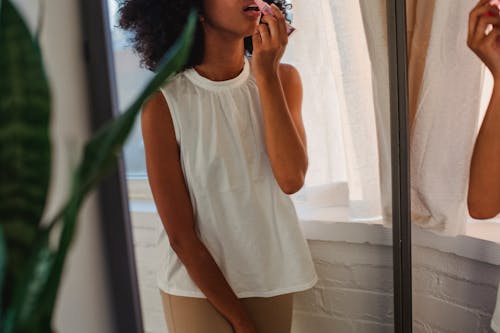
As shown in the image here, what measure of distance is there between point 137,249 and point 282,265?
0.21m

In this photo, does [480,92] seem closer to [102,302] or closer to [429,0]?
[429,0]

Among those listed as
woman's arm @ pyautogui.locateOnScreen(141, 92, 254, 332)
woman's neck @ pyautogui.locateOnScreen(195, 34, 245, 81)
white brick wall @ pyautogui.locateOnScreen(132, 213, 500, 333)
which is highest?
woman's neck @ pyautogui.locateOnScreen(195, 34, 245, 81)

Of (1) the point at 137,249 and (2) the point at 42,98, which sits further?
(1) the point at 137,249

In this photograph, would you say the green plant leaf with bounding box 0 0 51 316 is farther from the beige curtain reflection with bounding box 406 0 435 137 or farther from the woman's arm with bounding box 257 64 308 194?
the beige curtain reflection with bounding box 406 0 435 137

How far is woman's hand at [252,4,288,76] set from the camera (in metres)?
0.70

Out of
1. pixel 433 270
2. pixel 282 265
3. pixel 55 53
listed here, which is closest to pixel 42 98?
pixel 55 53

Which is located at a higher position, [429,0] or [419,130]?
[429,0]

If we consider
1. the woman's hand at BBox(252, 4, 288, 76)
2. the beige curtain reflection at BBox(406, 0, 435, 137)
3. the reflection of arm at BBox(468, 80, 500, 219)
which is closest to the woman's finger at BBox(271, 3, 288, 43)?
the woman's hand at BBox(252, 4, 288, 76)

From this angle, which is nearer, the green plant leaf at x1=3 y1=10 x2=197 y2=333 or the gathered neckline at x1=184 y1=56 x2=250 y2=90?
the green plant leaf at x1=3 y1=10 x2=197 y2=333

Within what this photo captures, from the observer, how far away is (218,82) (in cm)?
69

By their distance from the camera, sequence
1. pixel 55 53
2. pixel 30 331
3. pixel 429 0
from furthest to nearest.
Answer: pixel 429 0 → pixel 55 53 → pixel 30 331

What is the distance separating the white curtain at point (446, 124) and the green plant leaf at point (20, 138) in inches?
24.0

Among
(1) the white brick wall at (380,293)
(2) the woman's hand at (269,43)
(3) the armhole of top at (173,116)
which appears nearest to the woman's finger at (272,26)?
(2) the woman's hand at (269,43)

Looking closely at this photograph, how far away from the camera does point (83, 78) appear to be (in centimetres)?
70
